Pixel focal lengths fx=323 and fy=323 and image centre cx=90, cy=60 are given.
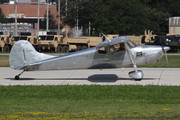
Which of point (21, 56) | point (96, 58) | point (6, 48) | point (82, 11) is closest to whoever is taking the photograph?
point (21, 56)

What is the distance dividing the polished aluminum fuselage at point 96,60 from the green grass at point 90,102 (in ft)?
6.88

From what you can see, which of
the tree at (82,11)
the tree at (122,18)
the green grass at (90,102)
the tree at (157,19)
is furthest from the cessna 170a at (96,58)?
the tree at (157,19)

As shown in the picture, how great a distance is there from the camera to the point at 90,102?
10.2 metres

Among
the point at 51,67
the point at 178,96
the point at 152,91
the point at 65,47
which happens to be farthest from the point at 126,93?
the point at 65,47

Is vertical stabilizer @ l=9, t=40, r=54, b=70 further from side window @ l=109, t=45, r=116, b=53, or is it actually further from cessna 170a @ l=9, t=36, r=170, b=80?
side window @ l=109, t=45, r=116, b=53

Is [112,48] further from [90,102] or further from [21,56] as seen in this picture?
[90,102]

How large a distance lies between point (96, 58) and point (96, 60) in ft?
0.29

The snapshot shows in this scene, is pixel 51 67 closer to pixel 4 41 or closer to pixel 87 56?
pixel 87 56

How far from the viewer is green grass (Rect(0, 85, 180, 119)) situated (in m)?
8.41

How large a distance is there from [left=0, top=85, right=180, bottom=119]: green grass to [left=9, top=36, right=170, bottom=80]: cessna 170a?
208cm

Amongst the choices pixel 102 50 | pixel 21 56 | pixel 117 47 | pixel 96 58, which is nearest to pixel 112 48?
pixel 117 47

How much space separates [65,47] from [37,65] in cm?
2300

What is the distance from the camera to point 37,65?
14.4 m

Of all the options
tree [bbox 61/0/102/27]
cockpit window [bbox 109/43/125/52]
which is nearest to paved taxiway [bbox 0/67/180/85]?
cockpit window [bbox 109/43/125/52]
